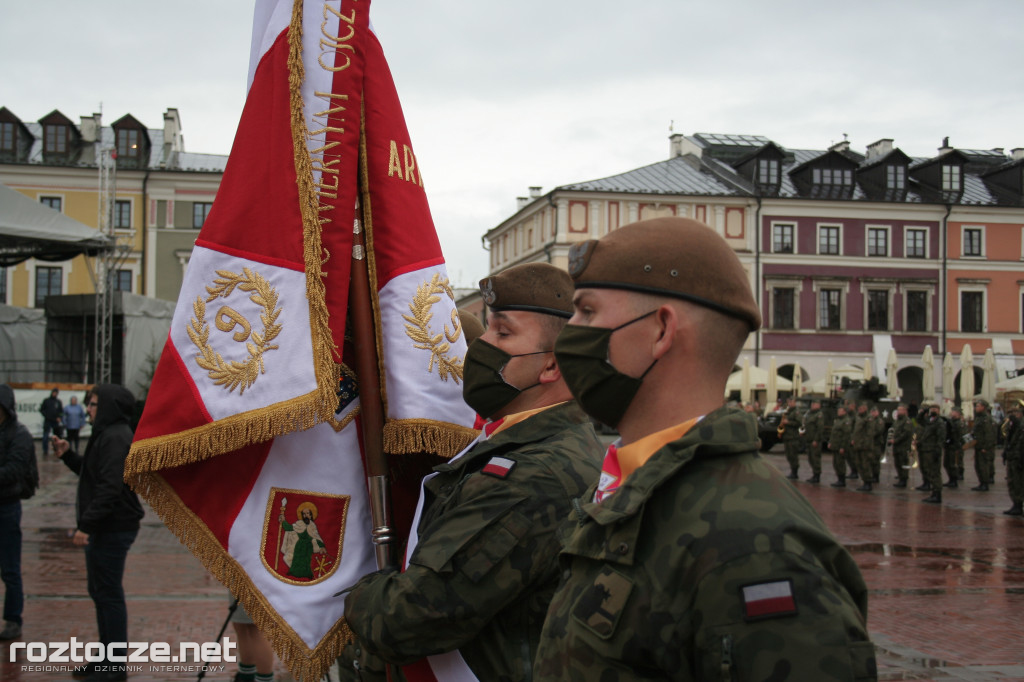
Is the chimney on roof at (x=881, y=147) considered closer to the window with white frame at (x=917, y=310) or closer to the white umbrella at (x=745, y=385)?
the window with white frame at (x=917, y=310)

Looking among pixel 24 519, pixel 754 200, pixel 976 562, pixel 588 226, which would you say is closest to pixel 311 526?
pixel 976 562

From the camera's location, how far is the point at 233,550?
9.70ft

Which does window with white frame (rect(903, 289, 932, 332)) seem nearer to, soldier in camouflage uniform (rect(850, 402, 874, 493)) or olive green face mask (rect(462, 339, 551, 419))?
soldier in camouflage uniform (rect(850, 402, 874, 493))

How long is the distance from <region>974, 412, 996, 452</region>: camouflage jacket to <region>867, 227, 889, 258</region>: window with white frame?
25.3m

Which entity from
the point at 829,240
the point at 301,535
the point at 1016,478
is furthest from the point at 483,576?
the point at 829,240

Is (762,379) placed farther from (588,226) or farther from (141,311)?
(141,311)

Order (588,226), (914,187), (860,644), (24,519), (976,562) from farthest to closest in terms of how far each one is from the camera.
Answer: (914,187) < (588,226) < (24,519) < (976,562) < (860,644)

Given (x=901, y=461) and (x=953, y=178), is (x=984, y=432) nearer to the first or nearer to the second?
(x=901, y=461)

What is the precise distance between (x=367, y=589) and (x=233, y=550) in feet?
2.22

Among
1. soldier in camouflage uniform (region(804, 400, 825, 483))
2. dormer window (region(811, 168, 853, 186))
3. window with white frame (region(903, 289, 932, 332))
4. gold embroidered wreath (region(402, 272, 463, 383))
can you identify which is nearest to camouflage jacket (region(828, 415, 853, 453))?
soldier in camouflage uniform (region(804, 400, 825, 483))

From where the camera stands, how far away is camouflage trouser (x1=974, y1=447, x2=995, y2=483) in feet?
66.9

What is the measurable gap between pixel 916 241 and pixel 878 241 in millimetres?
1923

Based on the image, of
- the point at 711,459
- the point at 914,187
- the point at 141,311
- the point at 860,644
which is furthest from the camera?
the point at 914,187

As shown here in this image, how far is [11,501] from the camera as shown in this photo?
7059mm
